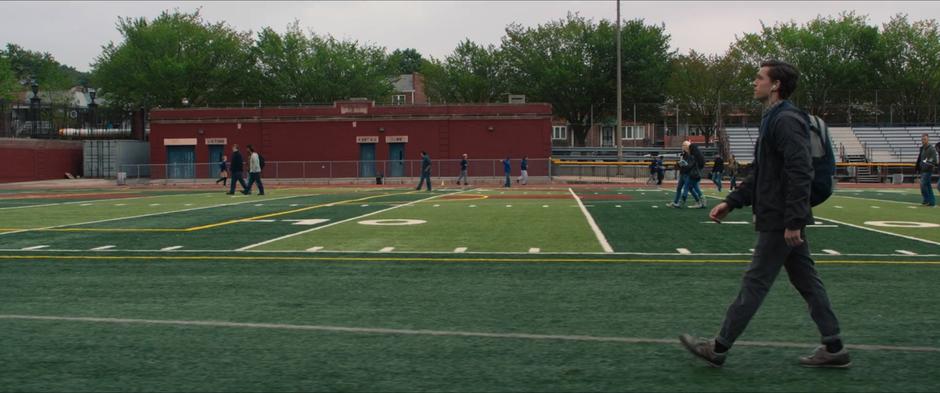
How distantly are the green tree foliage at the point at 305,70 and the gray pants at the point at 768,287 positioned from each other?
231ft

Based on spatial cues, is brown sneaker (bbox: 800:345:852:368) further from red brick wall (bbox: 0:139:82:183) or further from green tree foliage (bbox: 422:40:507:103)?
green tree foliage (bbox: 422:40:507:103)

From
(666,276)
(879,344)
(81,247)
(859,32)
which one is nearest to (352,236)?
(81,247)

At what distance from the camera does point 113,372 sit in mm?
4910

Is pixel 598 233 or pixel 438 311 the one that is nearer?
pixel 438 311

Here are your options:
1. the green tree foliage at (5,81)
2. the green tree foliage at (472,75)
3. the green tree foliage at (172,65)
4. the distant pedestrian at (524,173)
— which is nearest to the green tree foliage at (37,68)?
the green tree foliage at (5,81)

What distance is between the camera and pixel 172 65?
6812 cm

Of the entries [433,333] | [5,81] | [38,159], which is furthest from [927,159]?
[5,81]

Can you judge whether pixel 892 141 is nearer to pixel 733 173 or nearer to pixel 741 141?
pixel 741 141

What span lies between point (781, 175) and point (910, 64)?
3132 inches

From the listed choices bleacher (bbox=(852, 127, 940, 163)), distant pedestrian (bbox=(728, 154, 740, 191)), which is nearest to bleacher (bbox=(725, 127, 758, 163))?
bleacher (bbox=(852, 127, 940, 163))

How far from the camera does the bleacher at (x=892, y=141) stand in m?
58.6

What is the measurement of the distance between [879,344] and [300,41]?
73392mm

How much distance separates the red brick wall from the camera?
162 feet

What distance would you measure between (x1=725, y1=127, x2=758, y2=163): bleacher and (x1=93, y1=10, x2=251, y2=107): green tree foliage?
42.6 meters
